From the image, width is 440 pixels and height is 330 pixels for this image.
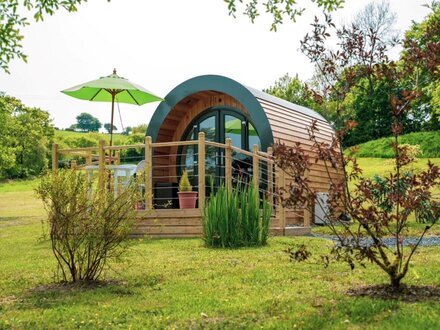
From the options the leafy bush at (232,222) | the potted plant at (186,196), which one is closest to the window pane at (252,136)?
the potted plant at (186,196)

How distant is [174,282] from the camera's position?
514cm

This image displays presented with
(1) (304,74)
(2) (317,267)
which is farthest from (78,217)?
Result: (1) (304,74)

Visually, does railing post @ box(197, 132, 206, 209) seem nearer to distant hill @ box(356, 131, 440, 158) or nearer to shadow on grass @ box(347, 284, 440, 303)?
shadow on grass @ box(347, 284, 440, 303)

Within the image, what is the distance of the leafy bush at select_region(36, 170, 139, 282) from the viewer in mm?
5074

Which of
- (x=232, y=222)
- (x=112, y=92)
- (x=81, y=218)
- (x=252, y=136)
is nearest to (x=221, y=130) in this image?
(x=252, y=136)

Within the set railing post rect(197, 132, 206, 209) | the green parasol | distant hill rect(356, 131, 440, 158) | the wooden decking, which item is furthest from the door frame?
distant hill rect(356, 131, 440, 158)

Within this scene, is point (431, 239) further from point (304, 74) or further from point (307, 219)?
point (304, 74)

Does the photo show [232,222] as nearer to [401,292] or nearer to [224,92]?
[401,292]

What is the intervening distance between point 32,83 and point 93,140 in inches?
1512

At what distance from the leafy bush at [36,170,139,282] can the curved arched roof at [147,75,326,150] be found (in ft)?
21.0

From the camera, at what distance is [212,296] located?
14.6 ft

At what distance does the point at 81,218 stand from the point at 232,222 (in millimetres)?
3158

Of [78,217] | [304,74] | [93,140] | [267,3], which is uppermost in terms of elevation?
[304,74]

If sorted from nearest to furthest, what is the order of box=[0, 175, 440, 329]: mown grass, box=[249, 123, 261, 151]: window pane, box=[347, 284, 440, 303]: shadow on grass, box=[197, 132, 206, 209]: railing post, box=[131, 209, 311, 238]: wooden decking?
box=[0, 175, 440, 329]: mown grass < box=[347, 284, 440, 303]: shadow on grass < box=[197, 132, 206, 209]: railing post < box=[131, 209, 311, 238]: wooden decking < box=[249, 123, 261, 151]: window pane
